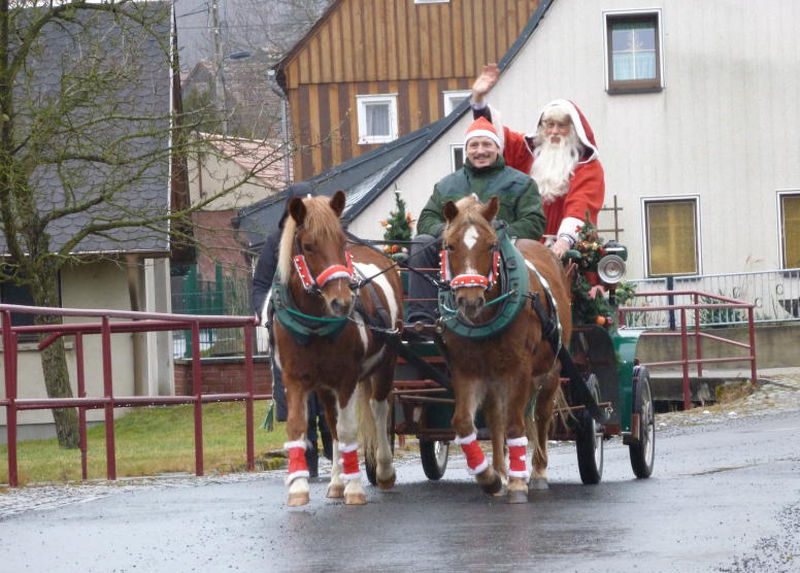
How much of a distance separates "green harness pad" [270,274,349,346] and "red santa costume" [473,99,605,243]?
88.0 inches

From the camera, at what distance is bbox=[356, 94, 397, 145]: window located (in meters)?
43.0

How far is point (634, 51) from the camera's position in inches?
1211

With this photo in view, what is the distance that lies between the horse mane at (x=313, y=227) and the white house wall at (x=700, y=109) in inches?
826

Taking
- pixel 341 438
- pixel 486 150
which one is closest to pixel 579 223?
pixel 486 150

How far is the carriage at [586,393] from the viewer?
1105 centimetres

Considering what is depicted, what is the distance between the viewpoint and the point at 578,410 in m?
11.3

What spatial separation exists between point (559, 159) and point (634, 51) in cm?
1942

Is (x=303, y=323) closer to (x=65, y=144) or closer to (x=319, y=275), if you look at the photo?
(x=319, y=275)

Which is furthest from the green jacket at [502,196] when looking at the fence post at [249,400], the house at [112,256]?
the house at [112,256]

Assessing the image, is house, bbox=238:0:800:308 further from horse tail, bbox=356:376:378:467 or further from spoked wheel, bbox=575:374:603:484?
horse tail, bbox=356:376:378:467

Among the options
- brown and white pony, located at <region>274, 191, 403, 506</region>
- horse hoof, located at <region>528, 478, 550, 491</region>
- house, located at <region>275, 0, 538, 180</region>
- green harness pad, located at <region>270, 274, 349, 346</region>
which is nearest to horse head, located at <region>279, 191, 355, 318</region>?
brown and white pony, located at <region>274, 191, 403, 506</region>

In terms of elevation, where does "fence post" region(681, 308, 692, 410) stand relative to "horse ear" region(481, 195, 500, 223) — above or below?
below

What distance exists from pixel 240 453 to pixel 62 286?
14.4 m

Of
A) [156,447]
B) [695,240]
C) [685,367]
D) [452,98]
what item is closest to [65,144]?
[156,447]
